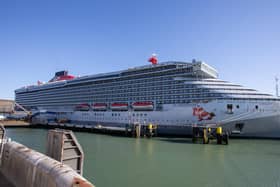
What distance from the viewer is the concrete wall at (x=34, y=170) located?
2.77 meters

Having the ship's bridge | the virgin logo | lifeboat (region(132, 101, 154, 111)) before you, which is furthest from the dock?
the ship's bridge

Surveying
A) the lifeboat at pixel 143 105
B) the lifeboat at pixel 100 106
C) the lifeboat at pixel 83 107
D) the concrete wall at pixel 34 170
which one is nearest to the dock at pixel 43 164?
the concrete wall at pixel 34 170

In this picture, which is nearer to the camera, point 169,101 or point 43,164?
point 43,164

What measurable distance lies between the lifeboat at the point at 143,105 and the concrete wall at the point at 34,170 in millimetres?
22563

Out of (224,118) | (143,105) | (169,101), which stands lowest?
(224,118)

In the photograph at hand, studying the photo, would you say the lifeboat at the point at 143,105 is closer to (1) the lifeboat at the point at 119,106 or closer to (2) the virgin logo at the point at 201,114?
(1) the lifeboat at the point at 119,106

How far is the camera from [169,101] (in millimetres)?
26547

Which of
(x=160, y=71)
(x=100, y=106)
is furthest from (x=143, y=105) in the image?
(x=100, y=106)

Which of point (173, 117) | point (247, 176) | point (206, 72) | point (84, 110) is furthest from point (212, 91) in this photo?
point (84, 110)

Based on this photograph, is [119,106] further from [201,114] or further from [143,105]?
[201,114]

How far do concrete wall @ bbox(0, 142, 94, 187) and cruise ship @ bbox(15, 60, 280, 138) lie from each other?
2022 centimetres

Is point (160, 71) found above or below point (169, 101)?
above

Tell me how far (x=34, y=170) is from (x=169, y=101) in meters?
23.7

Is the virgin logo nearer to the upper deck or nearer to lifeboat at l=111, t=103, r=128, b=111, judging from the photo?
the upper deck
